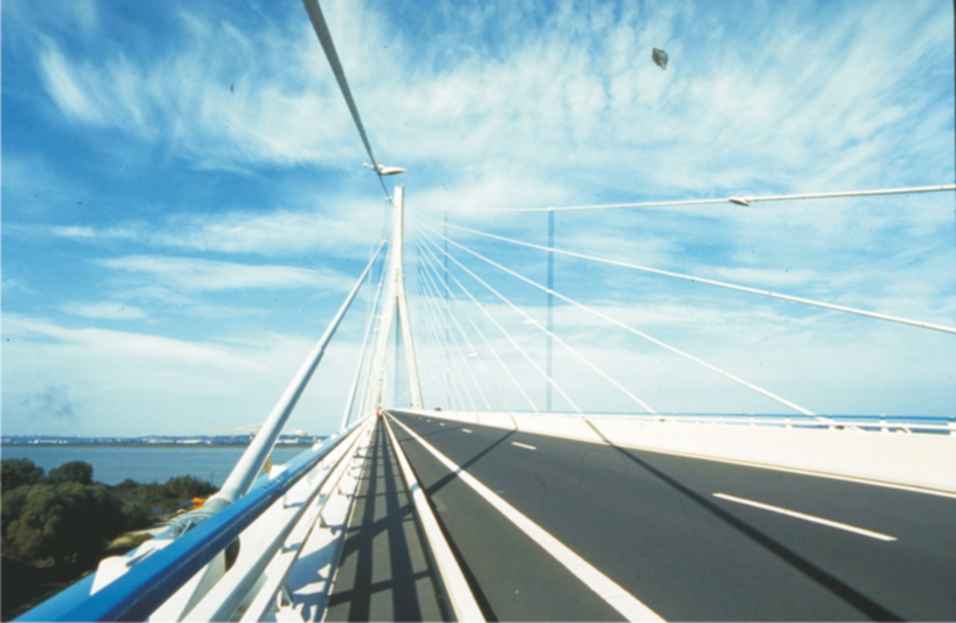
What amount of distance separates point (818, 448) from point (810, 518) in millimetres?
5149

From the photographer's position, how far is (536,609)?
364 cm

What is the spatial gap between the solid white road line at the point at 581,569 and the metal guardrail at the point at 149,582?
2.52 m

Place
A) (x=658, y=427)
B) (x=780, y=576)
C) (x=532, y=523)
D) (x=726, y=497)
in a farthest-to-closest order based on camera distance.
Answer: (x=658, y=427) → (x=726, y=497) → (x=532, y=523) → (x=780, y=576)

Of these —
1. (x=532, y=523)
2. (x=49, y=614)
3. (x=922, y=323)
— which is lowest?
(x=532, y=523)

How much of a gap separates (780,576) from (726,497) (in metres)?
3.74

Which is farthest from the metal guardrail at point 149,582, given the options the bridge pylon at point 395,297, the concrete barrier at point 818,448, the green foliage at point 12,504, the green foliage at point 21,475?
the bridge pylon at point 395,297

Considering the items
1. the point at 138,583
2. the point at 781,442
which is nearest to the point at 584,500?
the point at 781,442

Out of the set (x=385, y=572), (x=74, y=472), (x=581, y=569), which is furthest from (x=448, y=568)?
(x=74, y=472)

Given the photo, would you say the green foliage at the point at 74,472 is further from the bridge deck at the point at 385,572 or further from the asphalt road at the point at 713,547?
the bridge deck at the point at 385,572

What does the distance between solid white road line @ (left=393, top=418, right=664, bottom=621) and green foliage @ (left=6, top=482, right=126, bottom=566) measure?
349 inches

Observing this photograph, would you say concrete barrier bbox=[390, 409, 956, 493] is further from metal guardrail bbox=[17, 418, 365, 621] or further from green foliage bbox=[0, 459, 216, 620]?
green foliage bbox=[0, 459, 216, 620]

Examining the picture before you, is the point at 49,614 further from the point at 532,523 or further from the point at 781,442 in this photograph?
the point at 781,442

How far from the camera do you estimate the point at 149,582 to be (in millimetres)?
1397

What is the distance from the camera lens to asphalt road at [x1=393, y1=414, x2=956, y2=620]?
3.62 metres
